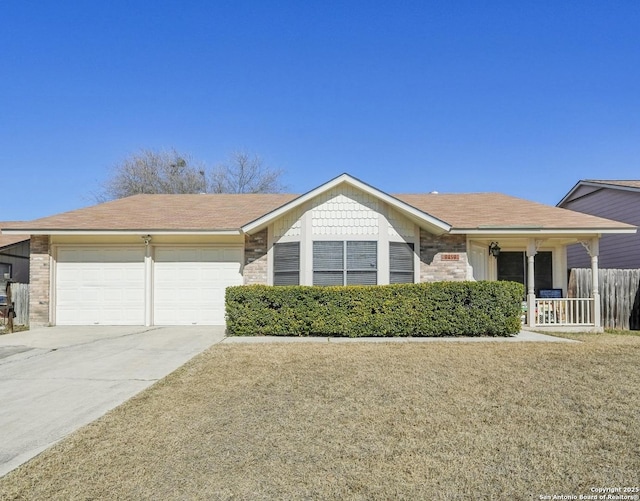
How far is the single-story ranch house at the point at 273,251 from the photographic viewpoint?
38.7 feet

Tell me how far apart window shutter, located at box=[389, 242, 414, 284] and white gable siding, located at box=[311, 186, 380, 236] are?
74 cm

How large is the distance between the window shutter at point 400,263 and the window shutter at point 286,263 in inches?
99.0

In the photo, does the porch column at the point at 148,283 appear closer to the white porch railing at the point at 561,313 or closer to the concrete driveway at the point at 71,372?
the concrete driveway at the point at 71,372

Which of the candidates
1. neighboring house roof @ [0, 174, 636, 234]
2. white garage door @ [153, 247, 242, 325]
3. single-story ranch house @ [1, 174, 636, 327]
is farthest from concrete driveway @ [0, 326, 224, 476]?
neighboring house roof @ [0, 174, 636, 234]

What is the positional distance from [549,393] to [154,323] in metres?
10.4

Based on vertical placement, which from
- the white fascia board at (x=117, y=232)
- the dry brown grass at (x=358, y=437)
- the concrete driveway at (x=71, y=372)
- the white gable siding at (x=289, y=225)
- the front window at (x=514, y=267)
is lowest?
the concrete driveway at (x=71, y=372)

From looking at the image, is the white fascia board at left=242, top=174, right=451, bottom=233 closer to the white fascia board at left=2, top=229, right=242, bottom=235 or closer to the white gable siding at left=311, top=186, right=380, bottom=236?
the white gable siding at left=311, top=186, right=380, bottom=236

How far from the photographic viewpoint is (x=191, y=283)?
12.7 m

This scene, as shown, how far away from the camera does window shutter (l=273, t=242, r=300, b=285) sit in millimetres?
11875

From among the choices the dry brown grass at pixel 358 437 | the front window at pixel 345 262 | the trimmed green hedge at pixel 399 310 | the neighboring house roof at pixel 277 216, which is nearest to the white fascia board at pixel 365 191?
the neighboring house roof at pixel 277 216

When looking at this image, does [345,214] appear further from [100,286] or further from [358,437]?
[358,437]

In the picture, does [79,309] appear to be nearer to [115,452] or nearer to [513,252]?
[115,452]

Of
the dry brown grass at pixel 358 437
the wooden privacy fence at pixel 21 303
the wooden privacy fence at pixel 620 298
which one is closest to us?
the dry brown grass at pixel 358 437

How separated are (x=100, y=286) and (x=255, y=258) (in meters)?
4.58
